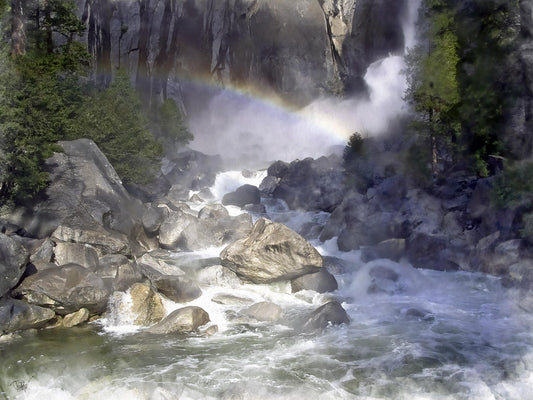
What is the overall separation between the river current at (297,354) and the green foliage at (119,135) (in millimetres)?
15236

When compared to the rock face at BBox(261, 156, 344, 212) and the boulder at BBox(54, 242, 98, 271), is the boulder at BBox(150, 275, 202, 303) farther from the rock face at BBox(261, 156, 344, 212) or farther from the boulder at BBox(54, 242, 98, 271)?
the rock face at BBox(261, 156, 344, 212)

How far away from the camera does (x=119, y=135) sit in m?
32.7

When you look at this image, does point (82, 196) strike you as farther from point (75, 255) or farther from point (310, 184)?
point (310, 184)

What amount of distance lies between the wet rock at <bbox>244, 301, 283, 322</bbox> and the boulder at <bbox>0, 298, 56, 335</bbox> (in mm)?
7086

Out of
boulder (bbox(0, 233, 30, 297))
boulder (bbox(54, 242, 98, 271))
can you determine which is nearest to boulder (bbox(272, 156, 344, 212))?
boulder (bbox(54, 242, 98, 271))

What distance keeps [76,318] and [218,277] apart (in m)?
6.45

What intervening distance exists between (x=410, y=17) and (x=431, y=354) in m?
55.6

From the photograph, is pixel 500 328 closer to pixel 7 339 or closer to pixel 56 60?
pixel 7 339

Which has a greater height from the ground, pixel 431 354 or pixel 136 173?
pixel 136 173

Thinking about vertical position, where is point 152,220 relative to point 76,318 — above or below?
above

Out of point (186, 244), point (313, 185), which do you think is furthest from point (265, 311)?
point (313, 185)

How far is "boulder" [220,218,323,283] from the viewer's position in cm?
2102

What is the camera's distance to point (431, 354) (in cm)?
1452

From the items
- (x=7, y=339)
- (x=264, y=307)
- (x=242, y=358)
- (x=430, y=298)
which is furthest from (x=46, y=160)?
(x=430, y=298)
